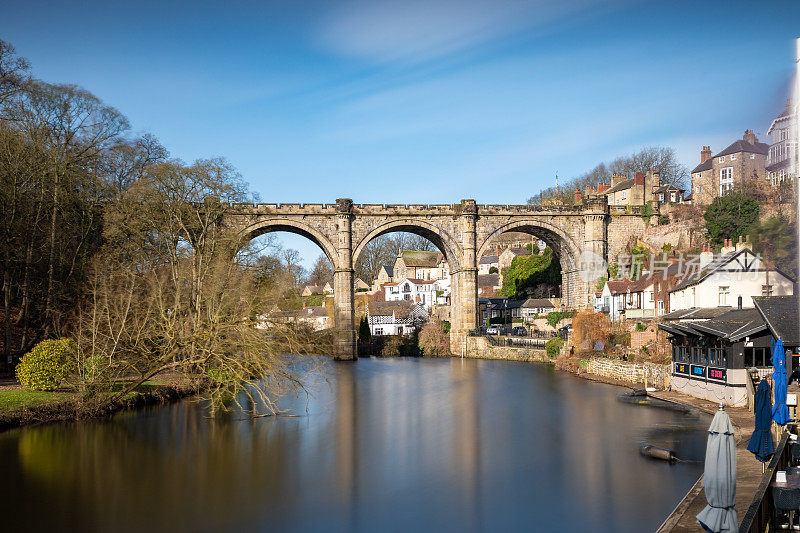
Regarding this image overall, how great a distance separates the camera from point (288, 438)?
19.2 meters

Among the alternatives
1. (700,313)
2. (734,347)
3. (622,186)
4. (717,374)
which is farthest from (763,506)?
(622,186)

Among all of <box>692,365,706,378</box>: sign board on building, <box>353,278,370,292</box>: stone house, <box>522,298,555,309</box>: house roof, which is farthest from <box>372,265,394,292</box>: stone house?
<box>692,365,706,378</box>: sign board on building

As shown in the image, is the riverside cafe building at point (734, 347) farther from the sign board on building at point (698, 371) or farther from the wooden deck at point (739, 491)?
the wooden deck at point (739, 491)

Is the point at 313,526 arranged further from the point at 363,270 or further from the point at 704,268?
the point at 363,270

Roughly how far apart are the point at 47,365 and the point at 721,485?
2058cm

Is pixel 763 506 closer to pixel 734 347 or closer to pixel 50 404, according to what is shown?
pixel 734 347

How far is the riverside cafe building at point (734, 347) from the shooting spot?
663 inches

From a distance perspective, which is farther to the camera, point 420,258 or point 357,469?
point 420,258

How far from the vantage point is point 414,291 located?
8375 cm

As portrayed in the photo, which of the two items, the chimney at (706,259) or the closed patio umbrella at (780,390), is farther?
the chimney at (706,259)

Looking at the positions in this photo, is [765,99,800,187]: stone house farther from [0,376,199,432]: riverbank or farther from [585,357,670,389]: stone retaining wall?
[0,376,199,432]: riverbank

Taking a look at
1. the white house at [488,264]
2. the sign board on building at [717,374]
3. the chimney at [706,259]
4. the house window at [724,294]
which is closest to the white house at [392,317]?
the white house at [488,264]

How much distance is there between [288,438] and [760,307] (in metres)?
14.1

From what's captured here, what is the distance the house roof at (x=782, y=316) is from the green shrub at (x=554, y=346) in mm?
22854
